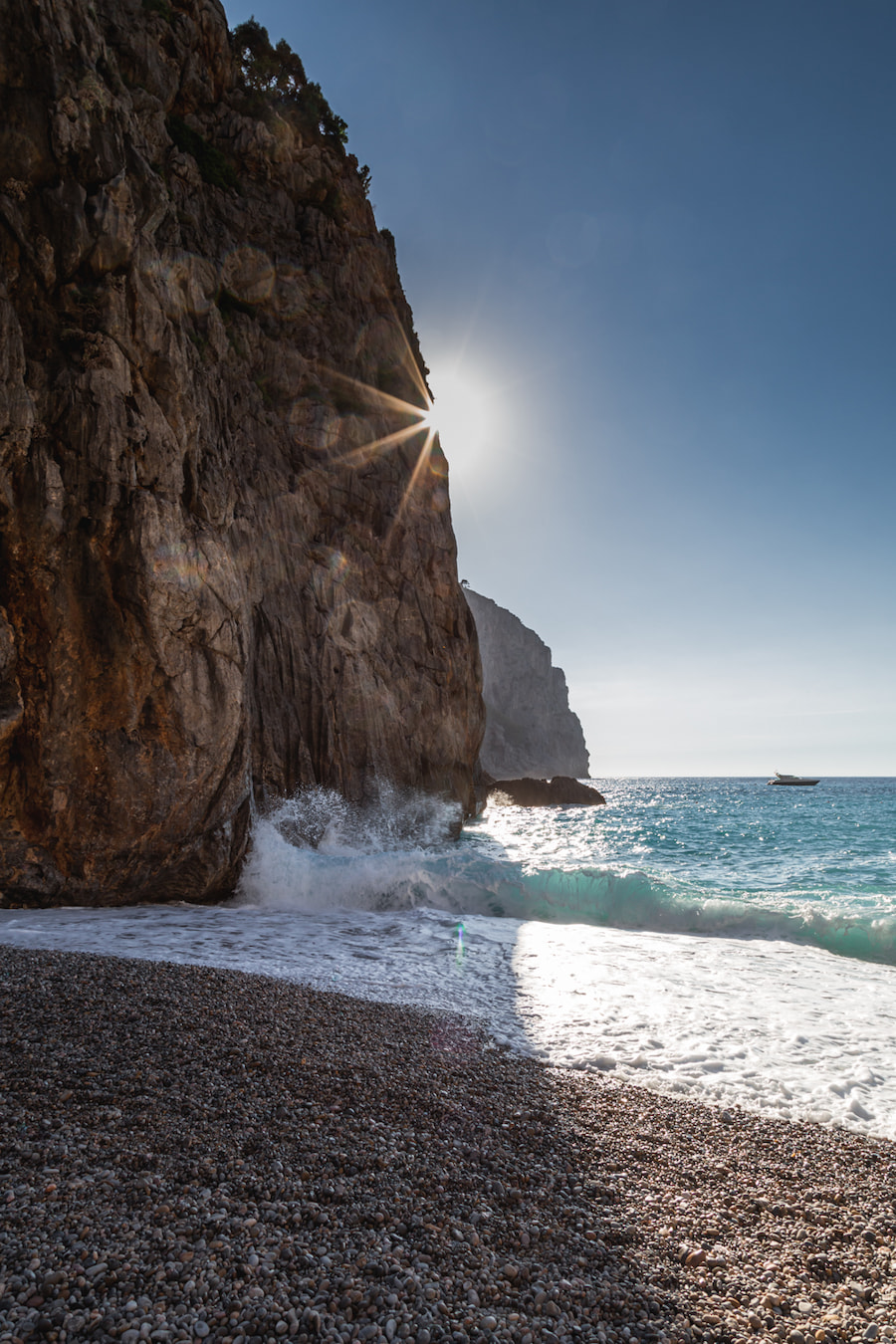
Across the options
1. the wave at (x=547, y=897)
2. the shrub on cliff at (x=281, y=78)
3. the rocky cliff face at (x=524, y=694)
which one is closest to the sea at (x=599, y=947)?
the wave at (x=547, y=897)

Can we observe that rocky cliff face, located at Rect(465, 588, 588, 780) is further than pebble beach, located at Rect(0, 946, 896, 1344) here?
Yes

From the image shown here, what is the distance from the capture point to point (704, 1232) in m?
3.09

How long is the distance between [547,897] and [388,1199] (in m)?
10.5

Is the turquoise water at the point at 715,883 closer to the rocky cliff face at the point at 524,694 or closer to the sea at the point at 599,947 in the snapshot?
the sea at the point at 599,947

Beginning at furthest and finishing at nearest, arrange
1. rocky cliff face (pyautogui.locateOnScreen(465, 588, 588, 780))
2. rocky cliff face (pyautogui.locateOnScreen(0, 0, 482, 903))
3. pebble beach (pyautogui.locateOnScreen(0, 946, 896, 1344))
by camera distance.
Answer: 1. rocky cliff face (pyautogui.locateOnScreen(465, 588, 588, 780))
2. rocky cliff face (pyautogui.locateOnScreen(0, 0, 482, 903))
3. pebble beach (pyautogui.locateOnScreen(0, 946, 896, 1344))

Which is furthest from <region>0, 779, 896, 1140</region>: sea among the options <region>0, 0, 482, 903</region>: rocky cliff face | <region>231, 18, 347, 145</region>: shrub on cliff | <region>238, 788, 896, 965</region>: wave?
<region>231, 18, 347, 145</region>: shrub on cliff

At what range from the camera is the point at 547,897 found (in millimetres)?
12953

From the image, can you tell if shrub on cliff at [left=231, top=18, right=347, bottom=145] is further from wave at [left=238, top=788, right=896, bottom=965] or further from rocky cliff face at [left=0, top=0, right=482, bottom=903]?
wave at [left=238, top=788, right=896, bottom=965]

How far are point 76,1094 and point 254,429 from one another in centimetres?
1906

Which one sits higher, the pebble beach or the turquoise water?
the pebble beach

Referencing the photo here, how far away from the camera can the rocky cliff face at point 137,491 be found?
9445mm

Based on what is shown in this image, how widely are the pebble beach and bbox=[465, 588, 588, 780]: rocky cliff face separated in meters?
85.3

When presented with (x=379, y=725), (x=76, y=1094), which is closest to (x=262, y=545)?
(x=379, y=725)

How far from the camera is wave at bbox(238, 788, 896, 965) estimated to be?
35.5 feet
